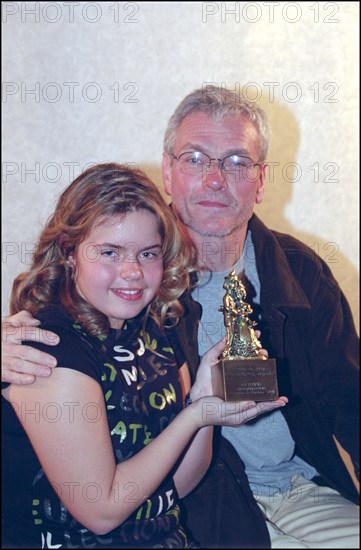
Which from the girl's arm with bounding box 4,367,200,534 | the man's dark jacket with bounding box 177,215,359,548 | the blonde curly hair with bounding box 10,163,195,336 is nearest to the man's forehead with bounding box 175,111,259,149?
the man's dark jacket with bounding box 177,215,359,548

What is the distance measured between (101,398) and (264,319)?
578mm

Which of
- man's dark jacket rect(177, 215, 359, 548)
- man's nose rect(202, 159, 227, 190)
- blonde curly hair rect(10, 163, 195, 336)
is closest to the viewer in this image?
blonde curly hair rect(10, 163, 195, 336)

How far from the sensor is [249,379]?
1.38 metres

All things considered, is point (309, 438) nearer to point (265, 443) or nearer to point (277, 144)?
point (265, 443)

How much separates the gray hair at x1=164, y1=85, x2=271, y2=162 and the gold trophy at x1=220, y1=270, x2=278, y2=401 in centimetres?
47

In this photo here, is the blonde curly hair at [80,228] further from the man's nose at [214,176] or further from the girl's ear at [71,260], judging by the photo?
the man's nose at [214,176]

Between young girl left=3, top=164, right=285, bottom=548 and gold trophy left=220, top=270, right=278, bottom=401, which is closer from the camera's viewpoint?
young girl left=3, top=164, right=285, bottom=548

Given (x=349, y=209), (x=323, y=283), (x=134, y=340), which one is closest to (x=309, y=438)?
(x=323, y=283)

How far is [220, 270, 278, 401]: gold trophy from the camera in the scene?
1362mm

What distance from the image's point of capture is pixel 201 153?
1.74m

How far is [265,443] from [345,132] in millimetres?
1022

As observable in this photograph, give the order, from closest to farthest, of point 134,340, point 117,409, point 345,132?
point 117,409 → point 134,340 → point 345,132

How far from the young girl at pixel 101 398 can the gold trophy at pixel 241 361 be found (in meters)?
0.03

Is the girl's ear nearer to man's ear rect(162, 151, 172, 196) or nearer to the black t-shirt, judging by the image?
the black t-shirt
